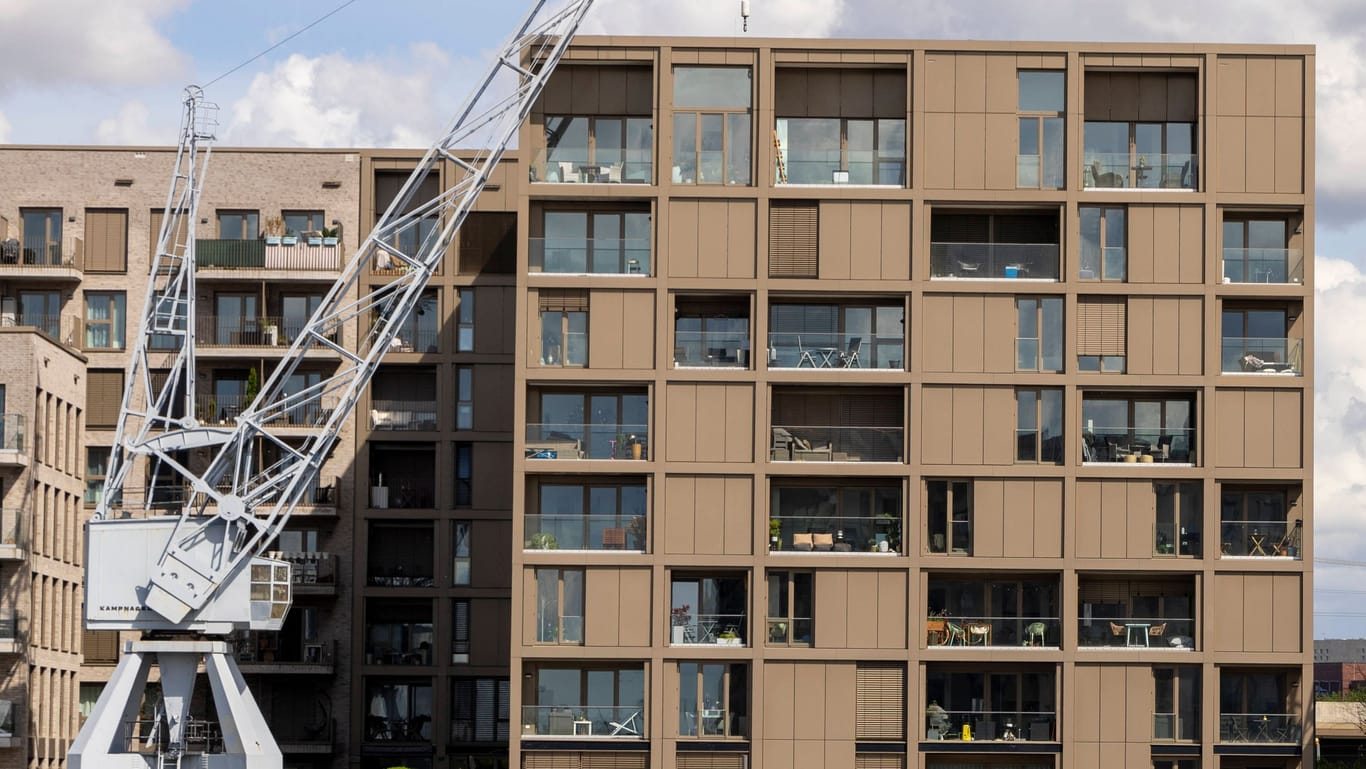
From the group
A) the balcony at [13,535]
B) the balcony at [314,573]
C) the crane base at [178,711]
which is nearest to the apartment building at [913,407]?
the crane base at [178,711]

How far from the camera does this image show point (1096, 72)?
67.2 metres

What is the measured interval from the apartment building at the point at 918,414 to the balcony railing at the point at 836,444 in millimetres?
85

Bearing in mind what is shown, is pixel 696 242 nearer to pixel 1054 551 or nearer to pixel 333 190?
pixel 1054 551

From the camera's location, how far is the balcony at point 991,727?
64812 millimetres

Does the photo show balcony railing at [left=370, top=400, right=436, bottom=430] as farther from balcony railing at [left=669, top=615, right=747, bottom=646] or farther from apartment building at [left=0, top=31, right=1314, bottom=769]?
balcony railing at [left=669, top=615, right=747, bottom=646]

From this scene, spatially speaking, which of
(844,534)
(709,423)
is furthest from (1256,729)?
(709,423)

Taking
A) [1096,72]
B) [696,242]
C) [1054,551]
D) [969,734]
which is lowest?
[969,734]

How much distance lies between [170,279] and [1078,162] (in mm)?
29291

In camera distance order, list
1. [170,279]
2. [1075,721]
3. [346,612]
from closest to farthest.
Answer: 1. [1075,721]
2. [170,279]
3. [346,612]

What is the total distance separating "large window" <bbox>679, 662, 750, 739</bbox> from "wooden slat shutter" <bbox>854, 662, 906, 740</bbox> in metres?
3.20

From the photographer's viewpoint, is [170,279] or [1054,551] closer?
[1054,551]

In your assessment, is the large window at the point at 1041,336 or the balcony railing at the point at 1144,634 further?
the large window at the point at 1041,336

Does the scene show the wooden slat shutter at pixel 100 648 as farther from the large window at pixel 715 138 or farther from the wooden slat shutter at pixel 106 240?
Answer: the large window at pixel 715 138

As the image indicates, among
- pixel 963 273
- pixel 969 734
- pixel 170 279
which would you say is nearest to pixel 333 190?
pixel 170 279
